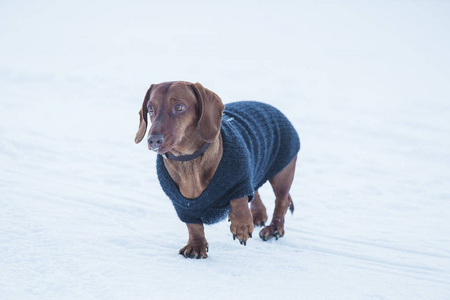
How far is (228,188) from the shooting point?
2.64 metres

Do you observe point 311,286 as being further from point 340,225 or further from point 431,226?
point 431,226

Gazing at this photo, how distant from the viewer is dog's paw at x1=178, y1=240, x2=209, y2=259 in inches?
111

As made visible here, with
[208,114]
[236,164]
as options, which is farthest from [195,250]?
[208,114]

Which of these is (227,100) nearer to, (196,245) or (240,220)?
(196,245)

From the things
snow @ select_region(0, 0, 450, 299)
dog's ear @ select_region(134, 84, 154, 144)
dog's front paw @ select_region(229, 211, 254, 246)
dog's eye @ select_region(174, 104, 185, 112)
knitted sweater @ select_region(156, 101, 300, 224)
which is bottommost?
snow @ select_region(0, 0, 450, 299)

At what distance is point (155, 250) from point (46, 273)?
721 millimetres

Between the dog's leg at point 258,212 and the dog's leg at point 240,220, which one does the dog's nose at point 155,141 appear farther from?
the dog's leg at point 258,212

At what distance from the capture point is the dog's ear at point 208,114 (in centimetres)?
248

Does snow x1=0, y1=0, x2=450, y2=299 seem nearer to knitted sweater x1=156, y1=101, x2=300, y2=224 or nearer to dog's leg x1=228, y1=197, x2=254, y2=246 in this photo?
dog's leg x1=228, y1=197, x2=254, y2=246

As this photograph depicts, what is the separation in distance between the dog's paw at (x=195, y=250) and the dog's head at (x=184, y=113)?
681mm

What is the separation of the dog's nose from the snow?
0.71 meters

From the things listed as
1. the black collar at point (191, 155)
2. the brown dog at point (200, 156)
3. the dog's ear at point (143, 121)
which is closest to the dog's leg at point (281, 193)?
the brown dog at point (200, 156)

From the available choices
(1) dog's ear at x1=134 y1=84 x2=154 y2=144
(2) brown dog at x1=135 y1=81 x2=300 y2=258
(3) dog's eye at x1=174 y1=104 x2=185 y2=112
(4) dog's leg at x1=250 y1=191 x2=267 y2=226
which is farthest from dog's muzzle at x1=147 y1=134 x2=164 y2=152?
(4) dog's leg at x1=250 y1=191 x2=267 y2=226

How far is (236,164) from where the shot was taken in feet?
8.66
